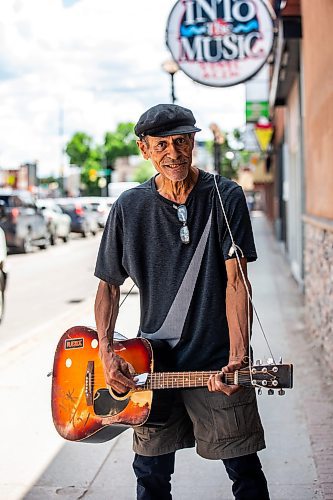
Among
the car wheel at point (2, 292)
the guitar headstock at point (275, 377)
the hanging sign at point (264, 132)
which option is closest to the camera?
the guitar headstock at point (275, 377)

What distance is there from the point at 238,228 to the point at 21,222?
68.5 feet

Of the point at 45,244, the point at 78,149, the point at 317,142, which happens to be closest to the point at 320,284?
the point at 317,142

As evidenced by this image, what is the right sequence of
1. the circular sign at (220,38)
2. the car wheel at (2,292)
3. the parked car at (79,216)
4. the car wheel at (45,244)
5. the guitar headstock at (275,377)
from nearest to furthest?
the guitar headstock at (275,377)
the circular sign at (220,38)
the car wheel at (2,292)
the car wheel at (45,244)
the parked car at (79,216)

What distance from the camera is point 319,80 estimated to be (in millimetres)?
8219

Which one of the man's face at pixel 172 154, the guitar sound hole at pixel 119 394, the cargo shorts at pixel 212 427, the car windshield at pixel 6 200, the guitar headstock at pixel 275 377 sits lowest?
the car windshield at pixel 6 200

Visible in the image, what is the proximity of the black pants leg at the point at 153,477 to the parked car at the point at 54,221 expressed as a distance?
2313cm

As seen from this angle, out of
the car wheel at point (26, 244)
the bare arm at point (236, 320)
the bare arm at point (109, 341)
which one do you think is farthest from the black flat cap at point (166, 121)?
the car wheel at point (26, 244)

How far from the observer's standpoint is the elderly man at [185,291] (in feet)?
10.7

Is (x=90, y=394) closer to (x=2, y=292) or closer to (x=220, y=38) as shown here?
(x=220, y=38)

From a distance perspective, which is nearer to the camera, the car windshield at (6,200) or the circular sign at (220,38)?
the circular sign at (220,38)

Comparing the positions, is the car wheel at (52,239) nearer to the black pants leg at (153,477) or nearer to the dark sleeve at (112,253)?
the dark sleeve at (112,253)

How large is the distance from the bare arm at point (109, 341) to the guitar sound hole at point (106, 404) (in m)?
0.10

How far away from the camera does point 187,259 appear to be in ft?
10.9

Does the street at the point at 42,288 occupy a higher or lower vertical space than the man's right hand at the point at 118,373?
lower
